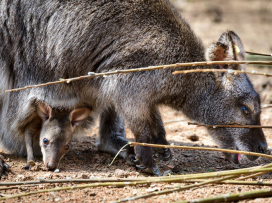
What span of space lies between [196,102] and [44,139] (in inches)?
69.6

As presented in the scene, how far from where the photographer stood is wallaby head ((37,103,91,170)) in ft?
14.2

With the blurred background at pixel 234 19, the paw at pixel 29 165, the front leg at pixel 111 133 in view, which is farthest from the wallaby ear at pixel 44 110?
the blurred background at pixel 234 19

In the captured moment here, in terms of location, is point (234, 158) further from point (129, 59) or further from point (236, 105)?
point (129, 59)

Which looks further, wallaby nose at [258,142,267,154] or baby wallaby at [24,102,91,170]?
baby wallaby at [24,102,91,170]

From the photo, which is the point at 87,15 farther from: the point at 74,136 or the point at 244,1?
the point at 244,1

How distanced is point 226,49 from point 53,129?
2.13 m

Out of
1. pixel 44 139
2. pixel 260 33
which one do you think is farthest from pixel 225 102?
pixel 260 33

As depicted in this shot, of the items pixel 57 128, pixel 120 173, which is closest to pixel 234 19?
pixel 57 128

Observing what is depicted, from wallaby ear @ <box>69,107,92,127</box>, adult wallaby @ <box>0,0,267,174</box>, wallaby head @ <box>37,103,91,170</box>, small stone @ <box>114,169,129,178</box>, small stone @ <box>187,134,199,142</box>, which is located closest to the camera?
small stone @ <box>114,169,129,178</box>

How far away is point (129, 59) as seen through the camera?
4062mm

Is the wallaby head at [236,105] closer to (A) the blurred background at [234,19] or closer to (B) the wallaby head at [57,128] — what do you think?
(B) the wallaby head at [57,128]

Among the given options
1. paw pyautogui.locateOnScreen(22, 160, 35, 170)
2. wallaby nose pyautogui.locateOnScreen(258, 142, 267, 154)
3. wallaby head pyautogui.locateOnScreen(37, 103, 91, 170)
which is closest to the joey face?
wallaby head pyautogui.locateOnScreen(37, 103, 91, 170)

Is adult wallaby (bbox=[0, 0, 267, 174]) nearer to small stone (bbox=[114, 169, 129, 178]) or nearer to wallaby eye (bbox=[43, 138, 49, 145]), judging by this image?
small stone (bbox=[114, 169, 129, 178])

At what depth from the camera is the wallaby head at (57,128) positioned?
171 inches
